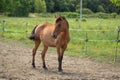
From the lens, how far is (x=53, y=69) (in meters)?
9.55

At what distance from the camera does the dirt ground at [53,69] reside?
827cm

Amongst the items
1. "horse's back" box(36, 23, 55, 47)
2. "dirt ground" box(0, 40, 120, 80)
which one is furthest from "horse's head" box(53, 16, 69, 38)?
"dirt ground" box(0, 40, 120, 80)

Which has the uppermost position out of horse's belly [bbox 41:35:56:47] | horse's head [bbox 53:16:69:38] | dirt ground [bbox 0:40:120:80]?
horse's head [bbox 53:16:69:38]

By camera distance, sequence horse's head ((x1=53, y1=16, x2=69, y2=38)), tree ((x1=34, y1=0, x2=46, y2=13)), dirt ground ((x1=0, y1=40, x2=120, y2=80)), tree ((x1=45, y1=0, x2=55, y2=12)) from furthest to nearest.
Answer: tree ((x1=45, y1=0, x2=55, y2=12)) → tree ((x1=34, y1=0, x2=46, y2=13)) → horse's head ((x1=53, y1=16, x2=69, y2=38)) → dirt ground ((x1=0, y1=40, x2=120, y2=80))

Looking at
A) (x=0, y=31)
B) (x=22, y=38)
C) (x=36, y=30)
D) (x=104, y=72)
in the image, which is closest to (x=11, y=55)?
(x=36, y=30)

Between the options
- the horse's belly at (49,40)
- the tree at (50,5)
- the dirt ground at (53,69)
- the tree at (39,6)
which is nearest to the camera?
the dirt ground at (53,69)

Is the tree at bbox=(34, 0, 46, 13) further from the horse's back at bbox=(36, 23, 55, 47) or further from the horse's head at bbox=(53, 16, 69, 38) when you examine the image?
the horse's head at bbox=(53, 16, 69, 38)

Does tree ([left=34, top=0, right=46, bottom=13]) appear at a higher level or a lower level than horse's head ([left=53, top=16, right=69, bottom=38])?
lower

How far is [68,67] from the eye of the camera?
32.9ft

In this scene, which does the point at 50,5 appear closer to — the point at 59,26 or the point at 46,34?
the point at 46,34

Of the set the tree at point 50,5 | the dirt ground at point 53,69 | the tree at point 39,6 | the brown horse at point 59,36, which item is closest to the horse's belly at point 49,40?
the brown horse at point 59,36

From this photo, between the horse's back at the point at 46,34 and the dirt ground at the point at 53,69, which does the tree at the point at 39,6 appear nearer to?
the dirt ground at the point at 53,69

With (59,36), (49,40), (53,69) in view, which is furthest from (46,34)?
(53,69)

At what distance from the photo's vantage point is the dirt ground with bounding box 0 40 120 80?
8266 millimetres
